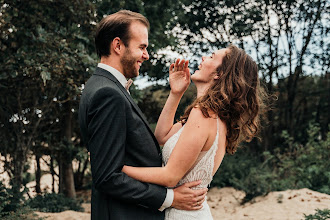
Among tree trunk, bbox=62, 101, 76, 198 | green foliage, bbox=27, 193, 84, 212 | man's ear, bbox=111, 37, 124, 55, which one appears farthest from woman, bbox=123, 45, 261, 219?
tree trunk, bbox=62, 101, 76, 198

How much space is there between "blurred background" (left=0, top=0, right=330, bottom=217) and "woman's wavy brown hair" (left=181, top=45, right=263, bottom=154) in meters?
0.42

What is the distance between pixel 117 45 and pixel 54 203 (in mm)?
5845

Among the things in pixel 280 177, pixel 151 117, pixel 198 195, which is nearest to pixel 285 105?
pixel 280 177

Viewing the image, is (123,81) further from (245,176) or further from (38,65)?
(245,176)

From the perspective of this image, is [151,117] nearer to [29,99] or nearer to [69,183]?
[69,183]

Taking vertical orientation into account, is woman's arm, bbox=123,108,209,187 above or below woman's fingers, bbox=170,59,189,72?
below

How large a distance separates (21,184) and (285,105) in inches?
372

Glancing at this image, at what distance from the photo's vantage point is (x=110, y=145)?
180cm

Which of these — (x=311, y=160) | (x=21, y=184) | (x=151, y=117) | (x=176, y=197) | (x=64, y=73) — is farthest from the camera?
(x=151, y=117)

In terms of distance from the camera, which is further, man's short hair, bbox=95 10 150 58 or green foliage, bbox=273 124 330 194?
green foliage, bbox=273 124 330 194

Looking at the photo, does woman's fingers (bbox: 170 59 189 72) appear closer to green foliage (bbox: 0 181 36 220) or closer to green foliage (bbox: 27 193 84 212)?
green foliage (bbox: 0 181 36 220)

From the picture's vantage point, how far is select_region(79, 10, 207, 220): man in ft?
5.95

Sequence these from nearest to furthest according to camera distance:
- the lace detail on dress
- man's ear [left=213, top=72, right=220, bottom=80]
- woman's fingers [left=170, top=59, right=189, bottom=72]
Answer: the lace detail on dress → man's ear [left=213, top=72, right=220, bottom=80] → woman's fingers [left=170, top=59, right=189, bottom=72]

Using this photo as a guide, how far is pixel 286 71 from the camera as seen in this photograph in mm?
12875
